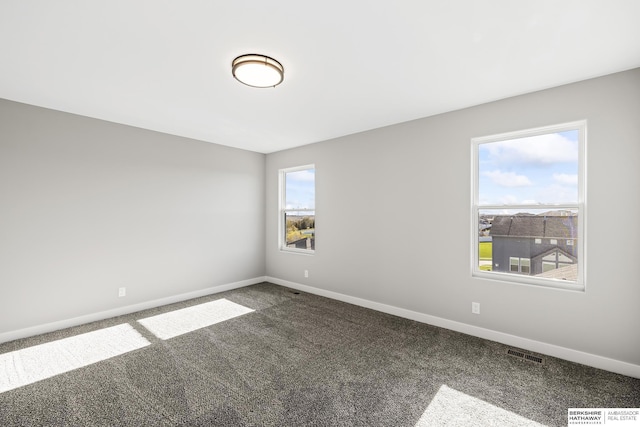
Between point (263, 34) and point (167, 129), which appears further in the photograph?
point (167, 129)

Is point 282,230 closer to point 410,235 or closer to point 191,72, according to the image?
point 410,235

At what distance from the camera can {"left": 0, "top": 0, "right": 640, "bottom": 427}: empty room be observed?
1899 millimetres

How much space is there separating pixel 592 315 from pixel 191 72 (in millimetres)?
4158

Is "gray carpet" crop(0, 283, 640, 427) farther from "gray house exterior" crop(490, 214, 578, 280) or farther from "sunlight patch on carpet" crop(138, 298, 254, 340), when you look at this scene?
"gray house exterior" crop(490, 214, 578, 280)

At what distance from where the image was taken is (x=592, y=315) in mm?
2502

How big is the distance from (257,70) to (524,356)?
353cm

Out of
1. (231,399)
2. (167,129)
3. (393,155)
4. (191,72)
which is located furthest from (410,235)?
(167,129)

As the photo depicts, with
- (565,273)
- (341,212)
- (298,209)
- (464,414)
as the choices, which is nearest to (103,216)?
(298,209)

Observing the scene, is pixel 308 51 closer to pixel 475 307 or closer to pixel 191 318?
pixel 475 307

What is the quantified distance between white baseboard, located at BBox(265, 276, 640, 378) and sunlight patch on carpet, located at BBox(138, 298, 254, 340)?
1656 mm

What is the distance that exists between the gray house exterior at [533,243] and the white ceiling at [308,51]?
1.31m

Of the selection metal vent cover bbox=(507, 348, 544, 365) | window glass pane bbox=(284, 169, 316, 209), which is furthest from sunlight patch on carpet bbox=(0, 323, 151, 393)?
metal vent cover bbox=(507, 348, 544, 365)

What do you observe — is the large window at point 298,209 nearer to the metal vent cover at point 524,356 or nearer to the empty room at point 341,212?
the empty room at point 341,212

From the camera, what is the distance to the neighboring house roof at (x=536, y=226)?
2698 mm
